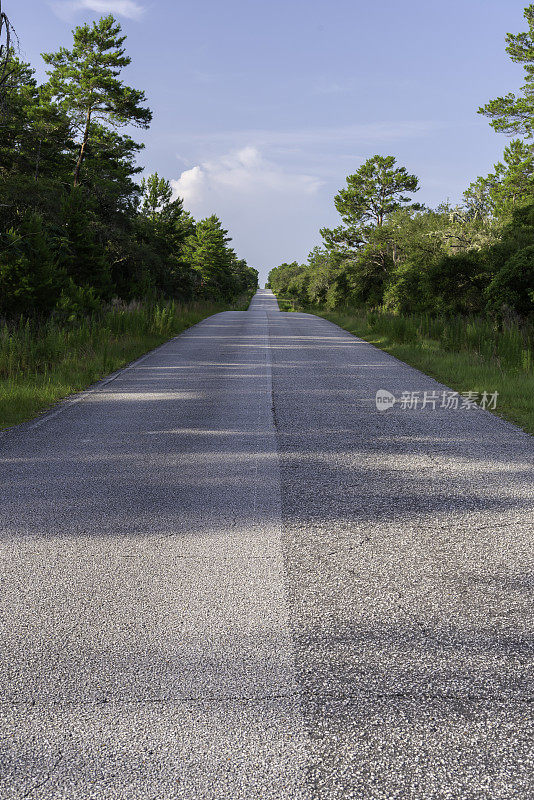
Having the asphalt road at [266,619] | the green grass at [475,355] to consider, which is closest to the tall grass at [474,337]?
the green grass at [475,355]

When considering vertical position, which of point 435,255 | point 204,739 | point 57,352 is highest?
point 435,255

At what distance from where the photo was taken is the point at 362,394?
31.4ft

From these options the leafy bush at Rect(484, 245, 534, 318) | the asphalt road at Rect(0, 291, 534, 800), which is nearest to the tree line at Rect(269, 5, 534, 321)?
the leafy bush at Rect(484, 245, 534, 318)

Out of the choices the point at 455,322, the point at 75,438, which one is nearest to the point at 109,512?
the point at 75,438

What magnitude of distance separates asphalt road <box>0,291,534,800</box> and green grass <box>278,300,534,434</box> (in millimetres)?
2780

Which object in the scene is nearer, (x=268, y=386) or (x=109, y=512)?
(x=109, y=512)

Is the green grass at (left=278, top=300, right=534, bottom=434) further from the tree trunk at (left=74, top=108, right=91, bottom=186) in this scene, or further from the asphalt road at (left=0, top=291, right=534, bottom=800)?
the tree trunk at (left=74, top=108, right=91, bottom=186)

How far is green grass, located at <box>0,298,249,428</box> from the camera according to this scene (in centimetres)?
857

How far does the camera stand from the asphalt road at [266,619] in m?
2.06

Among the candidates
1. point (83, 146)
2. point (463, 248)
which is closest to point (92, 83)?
point (83, 146)

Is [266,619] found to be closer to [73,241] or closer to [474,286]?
[474,286]

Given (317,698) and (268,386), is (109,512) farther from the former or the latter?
(268,386)

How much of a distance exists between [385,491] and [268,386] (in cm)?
542

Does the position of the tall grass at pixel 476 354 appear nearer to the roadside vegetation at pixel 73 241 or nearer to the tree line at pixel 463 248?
the tree line at pixel 463 248
